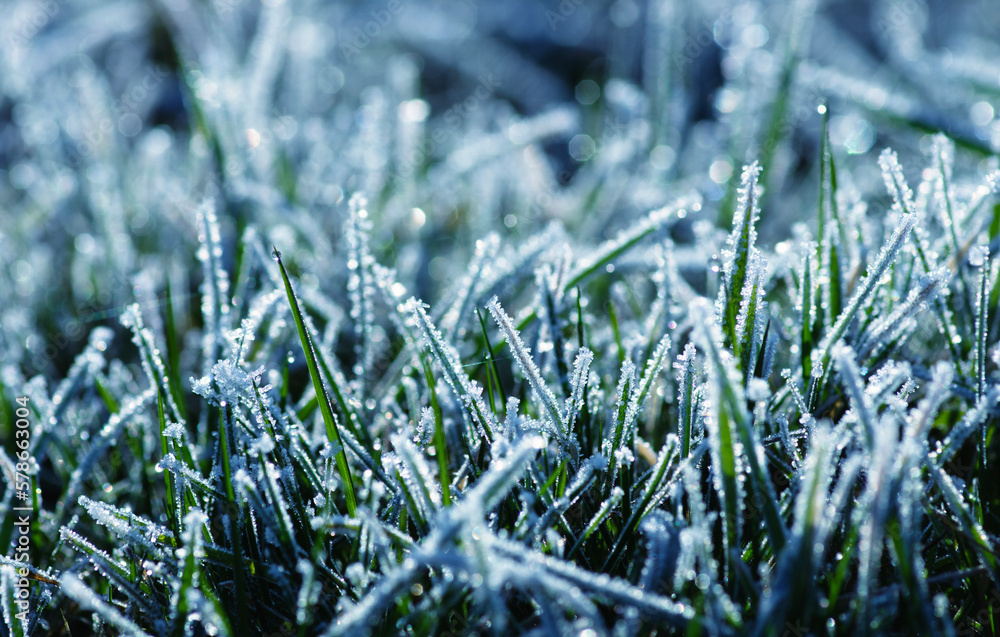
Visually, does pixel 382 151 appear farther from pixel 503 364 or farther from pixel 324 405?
pixel 324 405

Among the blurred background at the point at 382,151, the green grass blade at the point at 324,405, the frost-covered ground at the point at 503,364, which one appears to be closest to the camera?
the frost-covered ground at the point at 503,364

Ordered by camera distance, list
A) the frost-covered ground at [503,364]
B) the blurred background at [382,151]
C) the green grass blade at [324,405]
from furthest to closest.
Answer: the blurred background at [382,151] → the green grass blade at [324,405] → the frost-covered ground at [503,364]

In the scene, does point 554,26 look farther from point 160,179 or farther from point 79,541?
point 79,541

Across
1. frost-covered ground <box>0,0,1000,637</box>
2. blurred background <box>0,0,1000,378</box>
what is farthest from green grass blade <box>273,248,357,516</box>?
blurred background <box>0,0,1000,378</box>

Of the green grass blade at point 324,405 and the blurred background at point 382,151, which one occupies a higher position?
the blurred background at point 382,151

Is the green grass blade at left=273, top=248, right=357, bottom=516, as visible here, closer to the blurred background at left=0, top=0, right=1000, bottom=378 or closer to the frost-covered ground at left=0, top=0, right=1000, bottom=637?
the frost-covered ground at left=0, top=0, right=1000, bottom=637

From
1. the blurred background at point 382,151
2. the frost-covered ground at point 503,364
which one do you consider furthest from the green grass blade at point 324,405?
the blurred background at point 382,151

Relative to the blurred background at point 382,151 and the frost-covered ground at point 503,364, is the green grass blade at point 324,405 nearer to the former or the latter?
the frost-covered ground at point 503,364
